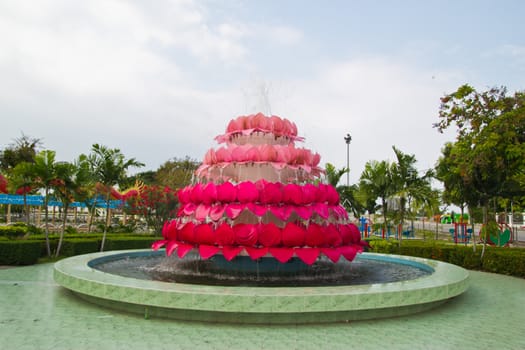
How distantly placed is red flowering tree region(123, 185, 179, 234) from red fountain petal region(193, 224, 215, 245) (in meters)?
15.7

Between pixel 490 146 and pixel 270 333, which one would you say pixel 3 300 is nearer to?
pixel 270 333

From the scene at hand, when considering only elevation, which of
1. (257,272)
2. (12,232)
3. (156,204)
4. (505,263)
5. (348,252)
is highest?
(156,204)

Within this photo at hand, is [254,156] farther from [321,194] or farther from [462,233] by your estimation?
[462,233]

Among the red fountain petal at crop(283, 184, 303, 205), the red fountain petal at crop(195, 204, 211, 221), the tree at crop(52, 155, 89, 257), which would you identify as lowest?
the red fountain petal at crop(195, 204, 211, 221)

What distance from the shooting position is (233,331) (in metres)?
6.18

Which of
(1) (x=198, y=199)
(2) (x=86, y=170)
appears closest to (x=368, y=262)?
(1) (x=198, y=199)

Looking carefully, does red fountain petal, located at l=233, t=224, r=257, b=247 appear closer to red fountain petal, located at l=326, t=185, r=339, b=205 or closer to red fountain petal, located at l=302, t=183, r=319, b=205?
red fountain petal, located at l=302, t=183, r=319, b=205

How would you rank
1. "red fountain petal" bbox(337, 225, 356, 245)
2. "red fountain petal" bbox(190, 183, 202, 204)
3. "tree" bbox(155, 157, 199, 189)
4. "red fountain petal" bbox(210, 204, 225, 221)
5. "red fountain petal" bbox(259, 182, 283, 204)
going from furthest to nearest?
"tree" bbox(155, 157, 199, 189), "red fountain petal" bbox(190, 183, 202, 204), "red fountain petal" bbox(337, 225, 356, 245), "red fountain petal" bbox(210, 204, 225, 221), "red fountain petal" bbox(259, 182, 283, 204)

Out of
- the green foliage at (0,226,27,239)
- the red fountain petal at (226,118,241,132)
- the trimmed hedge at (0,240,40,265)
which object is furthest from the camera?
the green foliage at (0,226,27,239)

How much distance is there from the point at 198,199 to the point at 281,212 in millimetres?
1961

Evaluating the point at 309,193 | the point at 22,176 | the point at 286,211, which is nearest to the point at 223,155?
the point at 286,211

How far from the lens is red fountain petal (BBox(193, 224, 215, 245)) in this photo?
845 cm

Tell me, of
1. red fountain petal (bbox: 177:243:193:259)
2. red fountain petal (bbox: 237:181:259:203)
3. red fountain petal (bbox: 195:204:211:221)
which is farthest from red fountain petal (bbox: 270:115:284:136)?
red fountain petal (bbox: 177:243:193:259)

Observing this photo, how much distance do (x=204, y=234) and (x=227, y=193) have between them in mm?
972
